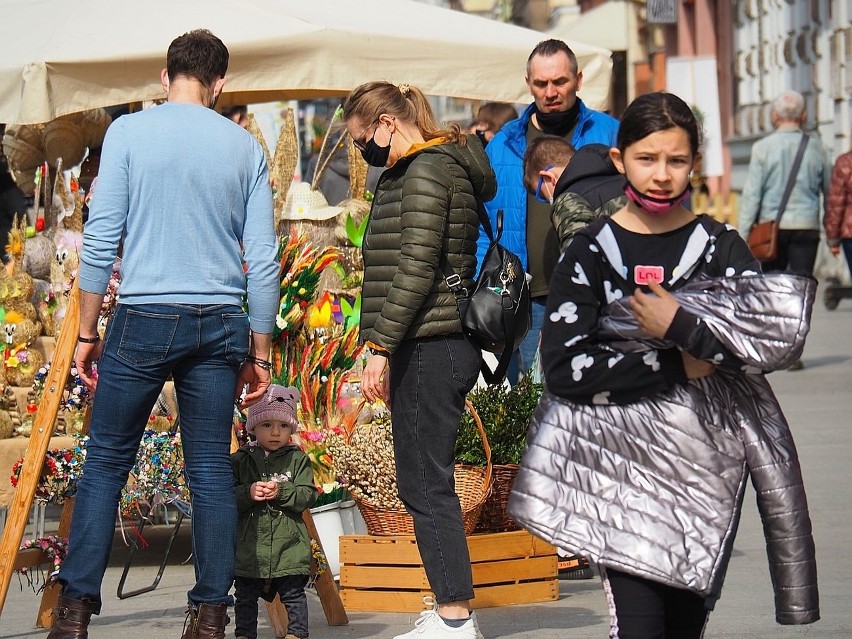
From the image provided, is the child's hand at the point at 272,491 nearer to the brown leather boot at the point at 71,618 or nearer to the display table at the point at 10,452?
the brown leather boot at the point at 71,618

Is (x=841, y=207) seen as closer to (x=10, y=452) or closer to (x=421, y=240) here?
(x=10, y=452)

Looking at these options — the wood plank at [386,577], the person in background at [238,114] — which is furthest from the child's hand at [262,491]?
the person in background at [238,114]

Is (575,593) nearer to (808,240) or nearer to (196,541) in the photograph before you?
(196,541)

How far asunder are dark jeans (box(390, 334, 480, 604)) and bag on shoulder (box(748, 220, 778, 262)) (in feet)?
23.1

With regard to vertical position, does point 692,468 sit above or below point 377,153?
below

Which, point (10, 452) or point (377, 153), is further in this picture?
point (10, 452)

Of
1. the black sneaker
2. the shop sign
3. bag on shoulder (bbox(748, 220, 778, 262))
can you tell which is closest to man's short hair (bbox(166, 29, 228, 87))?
the black sneaker

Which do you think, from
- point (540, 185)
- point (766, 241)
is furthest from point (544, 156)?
point (766, 241)

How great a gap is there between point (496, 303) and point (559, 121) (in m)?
1.87

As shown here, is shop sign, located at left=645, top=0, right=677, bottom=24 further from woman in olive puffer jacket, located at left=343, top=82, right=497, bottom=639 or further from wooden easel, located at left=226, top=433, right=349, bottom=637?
woman in olive puffer jacket, located at left=343, top=82, right=497, bottom=639

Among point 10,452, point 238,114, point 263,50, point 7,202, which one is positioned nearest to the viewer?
point 10,452

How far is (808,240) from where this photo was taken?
1154 centimetres

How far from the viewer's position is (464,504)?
571 cm

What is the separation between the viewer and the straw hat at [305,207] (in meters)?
8.96
